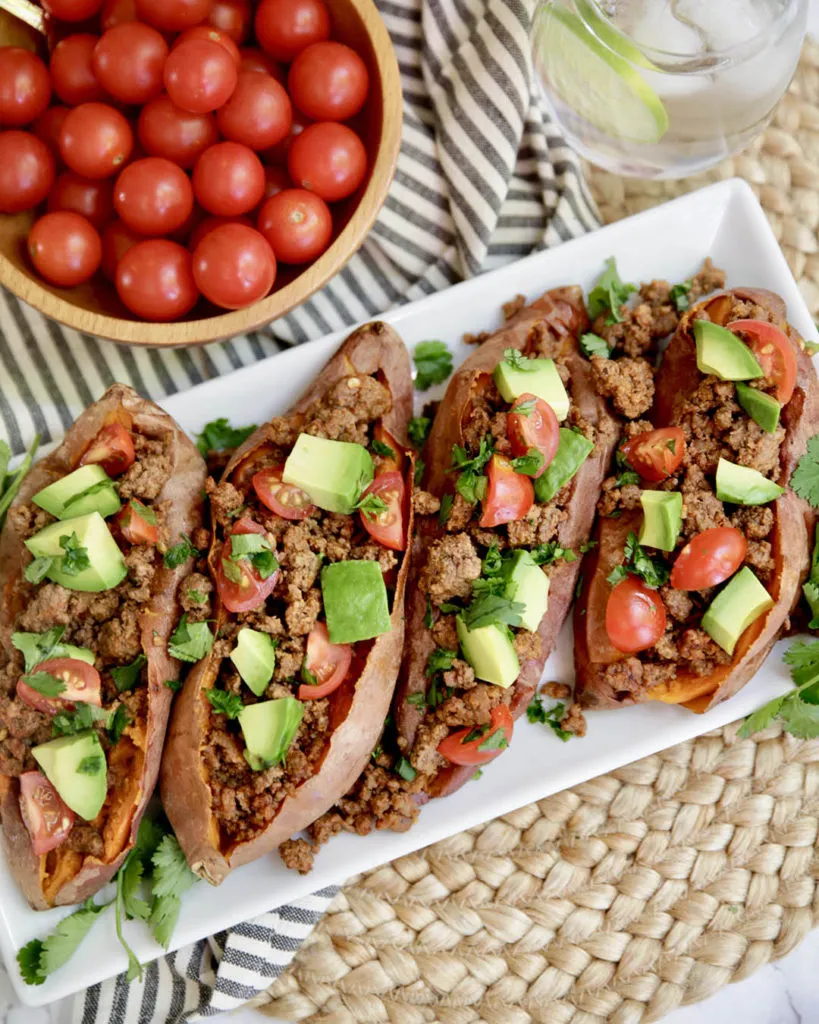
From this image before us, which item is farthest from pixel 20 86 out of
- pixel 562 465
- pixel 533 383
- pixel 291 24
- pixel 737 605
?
pixel 737 605

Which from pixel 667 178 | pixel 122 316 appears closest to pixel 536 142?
pixel 667 178

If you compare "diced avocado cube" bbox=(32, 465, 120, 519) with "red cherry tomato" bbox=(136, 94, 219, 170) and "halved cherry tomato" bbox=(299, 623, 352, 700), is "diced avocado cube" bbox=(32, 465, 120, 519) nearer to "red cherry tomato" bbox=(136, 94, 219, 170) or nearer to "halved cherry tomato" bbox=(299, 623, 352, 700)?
"halved cherry tomato" bbox=(299, 623, 352, 700)

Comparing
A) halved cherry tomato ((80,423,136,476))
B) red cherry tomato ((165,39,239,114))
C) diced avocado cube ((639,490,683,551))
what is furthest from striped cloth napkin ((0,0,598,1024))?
diced avocado cube ((639,490,683,551))

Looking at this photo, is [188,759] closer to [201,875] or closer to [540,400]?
[201,875]

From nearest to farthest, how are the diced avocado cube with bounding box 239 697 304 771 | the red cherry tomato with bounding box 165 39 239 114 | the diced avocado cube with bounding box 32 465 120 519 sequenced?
the diced avocado cube with bounding box 239 697 304 771 < the diced avocado cube with bounding box 32 465 120 519 < the red cherry tomato with bounding box 165 39 239 114

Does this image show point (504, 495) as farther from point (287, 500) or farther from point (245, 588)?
point (245, 588)

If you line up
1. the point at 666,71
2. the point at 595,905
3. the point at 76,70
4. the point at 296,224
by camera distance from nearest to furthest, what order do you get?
1. the point at 666,71
2. the point at 296,224
3. the point at 76,70
4. the point at 595,905

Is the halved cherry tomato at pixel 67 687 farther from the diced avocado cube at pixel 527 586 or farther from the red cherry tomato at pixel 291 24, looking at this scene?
the red cherry tomato at pixel 291 24
